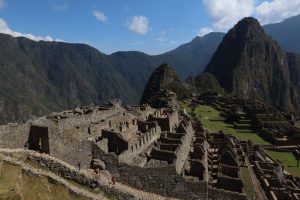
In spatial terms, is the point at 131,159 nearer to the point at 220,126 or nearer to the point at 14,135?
the point at 14,135

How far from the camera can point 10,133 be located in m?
24.9

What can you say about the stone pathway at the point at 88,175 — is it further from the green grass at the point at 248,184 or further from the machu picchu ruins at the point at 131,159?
the green grass at the point at 248,184

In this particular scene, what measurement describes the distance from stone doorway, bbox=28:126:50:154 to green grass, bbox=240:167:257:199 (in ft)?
57.3

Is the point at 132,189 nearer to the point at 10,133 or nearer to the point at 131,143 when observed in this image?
the point at 131,143

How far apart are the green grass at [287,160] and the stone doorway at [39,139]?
40.8 metres

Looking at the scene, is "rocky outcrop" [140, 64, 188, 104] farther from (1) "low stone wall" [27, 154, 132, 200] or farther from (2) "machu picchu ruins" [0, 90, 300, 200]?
(1) "low stone wall" [27, 154, 132, 200]

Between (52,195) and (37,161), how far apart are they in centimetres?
314

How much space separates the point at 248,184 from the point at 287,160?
1224 inches

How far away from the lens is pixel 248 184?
3684 cm

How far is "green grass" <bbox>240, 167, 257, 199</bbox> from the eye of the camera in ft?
113

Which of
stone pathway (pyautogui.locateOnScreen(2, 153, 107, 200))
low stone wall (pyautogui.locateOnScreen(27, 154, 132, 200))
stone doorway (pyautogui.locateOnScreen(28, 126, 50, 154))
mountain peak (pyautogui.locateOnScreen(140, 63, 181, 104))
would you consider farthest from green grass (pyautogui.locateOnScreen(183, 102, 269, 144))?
mountain peak (pyautogui.locateOnScreen(140, 63, 181, 104))

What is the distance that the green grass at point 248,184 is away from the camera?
113 ft

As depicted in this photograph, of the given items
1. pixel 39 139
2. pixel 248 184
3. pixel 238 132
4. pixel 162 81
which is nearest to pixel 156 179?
pixel 39 139

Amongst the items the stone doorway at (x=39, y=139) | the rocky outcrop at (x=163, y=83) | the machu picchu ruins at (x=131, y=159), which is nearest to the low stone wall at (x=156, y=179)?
the machu picchu ruins at (x=131, y=159)
